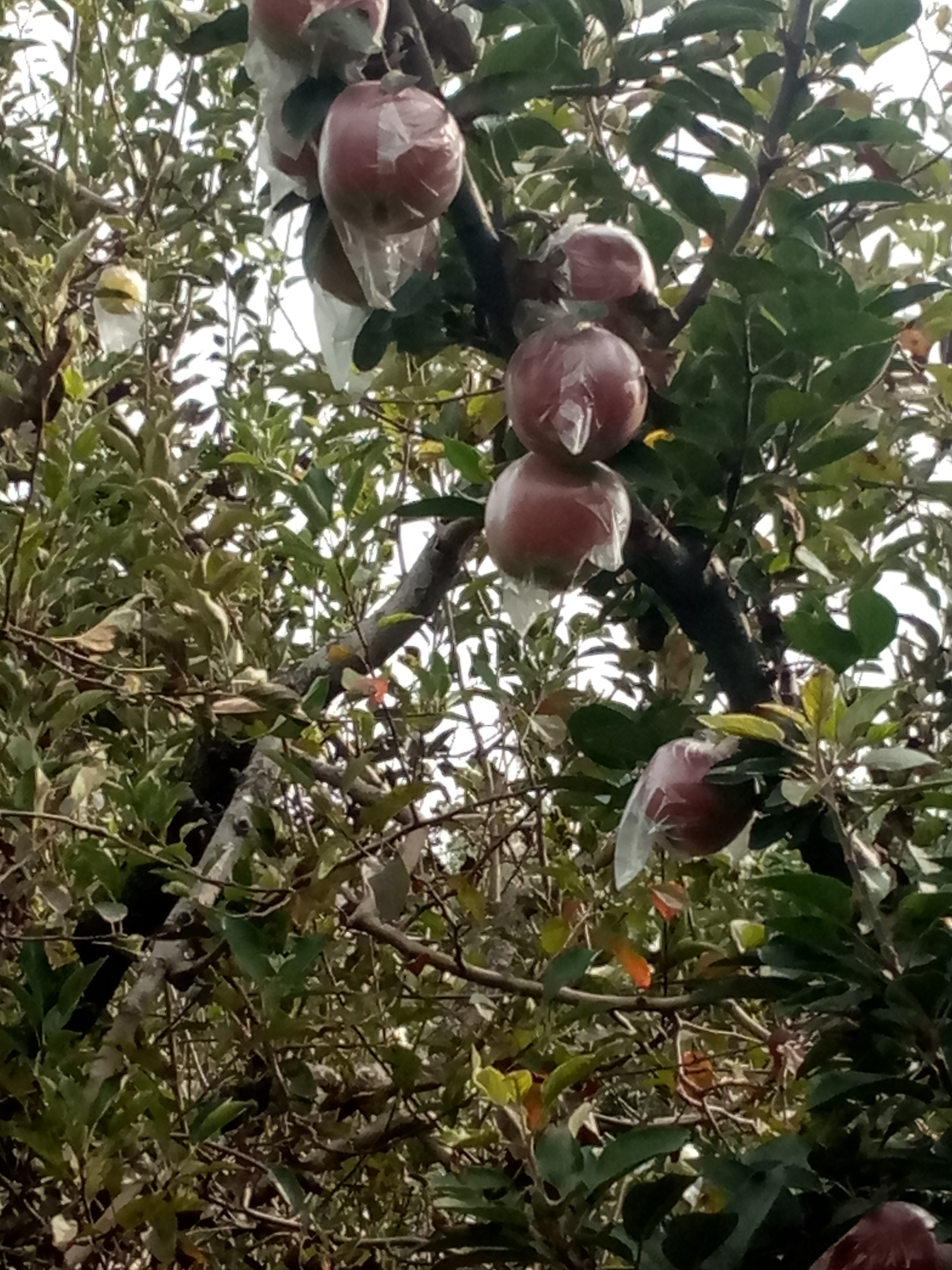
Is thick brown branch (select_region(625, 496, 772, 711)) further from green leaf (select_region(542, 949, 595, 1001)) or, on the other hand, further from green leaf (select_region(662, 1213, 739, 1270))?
green leaf (select_region(662, 1213, 739, 1270))

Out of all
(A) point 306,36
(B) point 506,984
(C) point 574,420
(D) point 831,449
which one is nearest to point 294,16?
(A) point 306,36

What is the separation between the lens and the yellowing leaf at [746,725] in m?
0.53

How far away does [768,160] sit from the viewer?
0.54 meters

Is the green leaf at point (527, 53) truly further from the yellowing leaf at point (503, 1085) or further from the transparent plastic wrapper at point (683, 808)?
the yellowing leaf at point (503, 1085)

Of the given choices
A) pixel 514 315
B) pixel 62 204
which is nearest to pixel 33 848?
pixel 514 315

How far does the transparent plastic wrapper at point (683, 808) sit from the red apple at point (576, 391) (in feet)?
0.59

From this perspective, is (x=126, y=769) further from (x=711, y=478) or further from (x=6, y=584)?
(x=711, y=478)

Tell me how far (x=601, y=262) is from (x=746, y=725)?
0.82ft

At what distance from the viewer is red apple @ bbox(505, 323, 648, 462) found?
0.53m

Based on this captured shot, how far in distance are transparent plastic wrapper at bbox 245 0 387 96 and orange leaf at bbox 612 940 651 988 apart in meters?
0.55

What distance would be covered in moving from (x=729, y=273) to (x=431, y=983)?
0.64 meters

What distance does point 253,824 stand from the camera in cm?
85

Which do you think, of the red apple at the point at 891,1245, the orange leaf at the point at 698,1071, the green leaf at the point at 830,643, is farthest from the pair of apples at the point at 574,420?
the orange leaf at the point at 698,1071

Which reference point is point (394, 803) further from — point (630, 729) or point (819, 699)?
point (819, 699)
